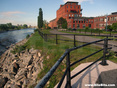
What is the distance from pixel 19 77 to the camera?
8.15m

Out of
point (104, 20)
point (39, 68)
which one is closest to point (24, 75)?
point (39, 68)

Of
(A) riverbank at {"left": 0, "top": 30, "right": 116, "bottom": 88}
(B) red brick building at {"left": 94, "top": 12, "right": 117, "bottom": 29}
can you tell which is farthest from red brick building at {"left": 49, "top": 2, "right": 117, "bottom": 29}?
(A) riverbank at {"left": 0, "top": 30, "right": 116, "bottom": 88}

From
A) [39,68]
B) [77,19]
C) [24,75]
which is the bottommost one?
[24,75]

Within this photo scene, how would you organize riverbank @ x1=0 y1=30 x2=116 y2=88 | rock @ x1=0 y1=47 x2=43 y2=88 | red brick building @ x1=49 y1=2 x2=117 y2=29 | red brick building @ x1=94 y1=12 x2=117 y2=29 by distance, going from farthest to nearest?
1. red brick building @ x1=49 y1=2 x2=117 y2=29
2. red brick building @ x1=94 y1=12 x2=117 y2=29
3. rock @ x1=0 y1=47 x2=43 y2=88
4. riverbank @ x1=0 y1=30 x2=116 y2=88

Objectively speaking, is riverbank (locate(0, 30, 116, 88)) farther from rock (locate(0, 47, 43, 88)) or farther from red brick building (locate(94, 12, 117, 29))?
red brick building (locate(94, 12, 117, 29))

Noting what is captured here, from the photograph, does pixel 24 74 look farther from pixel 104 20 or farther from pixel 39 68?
pixel 104 20

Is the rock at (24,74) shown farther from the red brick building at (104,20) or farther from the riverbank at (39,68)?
the red brick building at (104,20)

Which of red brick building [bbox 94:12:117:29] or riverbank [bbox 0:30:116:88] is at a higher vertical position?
red brick building [bbox 94:12:117:29]

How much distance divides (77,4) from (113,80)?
89454 millimetres

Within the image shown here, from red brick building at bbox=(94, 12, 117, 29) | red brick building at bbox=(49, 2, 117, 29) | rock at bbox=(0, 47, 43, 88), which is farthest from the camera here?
red brick building at bbox=(49, 2, 117, 29)

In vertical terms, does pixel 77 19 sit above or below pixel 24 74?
above

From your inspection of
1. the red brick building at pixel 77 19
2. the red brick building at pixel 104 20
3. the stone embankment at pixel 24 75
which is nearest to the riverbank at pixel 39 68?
the stone embankment at pixel 24 75

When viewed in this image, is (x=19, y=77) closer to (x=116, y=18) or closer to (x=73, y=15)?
(x=116, y=18)

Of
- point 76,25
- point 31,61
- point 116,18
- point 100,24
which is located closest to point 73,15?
point 76,25
